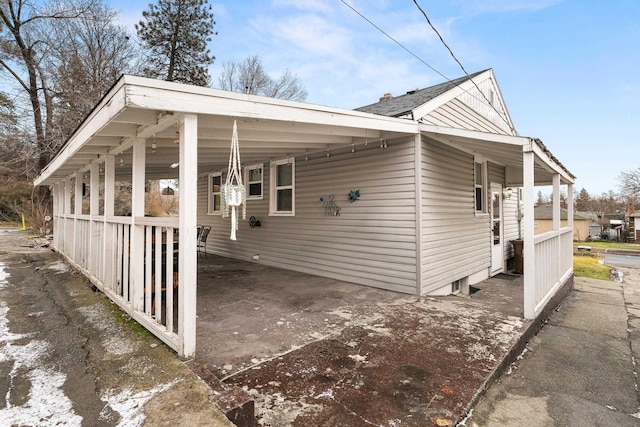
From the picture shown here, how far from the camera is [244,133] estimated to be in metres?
3.68

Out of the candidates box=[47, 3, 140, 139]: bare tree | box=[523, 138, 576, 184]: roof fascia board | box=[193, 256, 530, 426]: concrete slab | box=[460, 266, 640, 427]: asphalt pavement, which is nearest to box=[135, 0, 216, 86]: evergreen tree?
box=[47, 3, 140, 139]: bare tree

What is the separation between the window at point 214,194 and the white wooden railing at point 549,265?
25.1 ft

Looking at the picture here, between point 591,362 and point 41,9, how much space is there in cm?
2152

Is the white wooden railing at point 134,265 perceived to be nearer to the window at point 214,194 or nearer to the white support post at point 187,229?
the white support post at point 187,229

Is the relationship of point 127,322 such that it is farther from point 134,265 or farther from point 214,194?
point 214,194

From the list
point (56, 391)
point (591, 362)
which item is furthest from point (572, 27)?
point (56, 391)

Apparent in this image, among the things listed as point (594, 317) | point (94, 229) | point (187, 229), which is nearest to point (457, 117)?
point (594, 317)

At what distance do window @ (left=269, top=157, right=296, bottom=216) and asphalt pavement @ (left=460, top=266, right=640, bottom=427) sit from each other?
467 centimetres

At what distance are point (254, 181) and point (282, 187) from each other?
1.00 meters

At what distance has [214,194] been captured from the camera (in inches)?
364

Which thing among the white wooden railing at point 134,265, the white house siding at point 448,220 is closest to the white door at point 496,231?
the white house siding at point 448,220

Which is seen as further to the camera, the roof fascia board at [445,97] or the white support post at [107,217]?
the roof fascia board at [445,97]

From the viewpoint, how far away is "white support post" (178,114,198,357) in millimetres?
2381

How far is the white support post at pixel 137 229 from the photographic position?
3182mm
